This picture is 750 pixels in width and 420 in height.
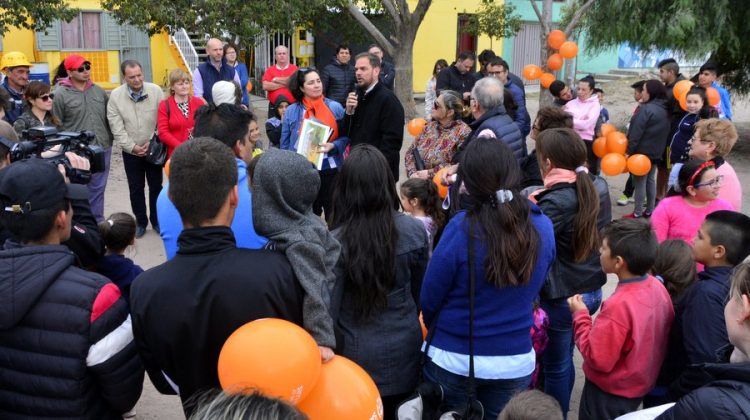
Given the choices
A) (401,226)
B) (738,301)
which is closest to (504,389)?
(401,226)

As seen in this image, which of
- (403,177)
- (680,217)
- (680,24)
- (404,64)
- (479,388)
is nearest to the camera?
(479,388)

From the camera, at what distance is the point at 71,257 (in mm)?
2359

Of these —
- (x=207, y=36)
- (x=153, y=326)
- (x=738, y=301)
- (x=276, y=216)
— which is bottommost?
(x=153, y=326)

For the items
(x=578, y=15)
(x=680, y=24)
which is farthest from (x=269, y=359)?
(x=578, y=15)

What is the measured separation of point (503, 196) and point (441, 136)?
8.67ft

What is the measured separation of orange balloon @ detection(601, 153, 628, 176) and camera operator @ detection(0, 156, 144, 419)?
258 inches

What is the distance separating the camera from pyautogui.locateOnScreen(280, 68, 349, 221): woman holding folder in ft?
19.1

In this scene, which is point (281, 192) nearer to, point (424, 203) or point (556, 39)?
point (424, 203)

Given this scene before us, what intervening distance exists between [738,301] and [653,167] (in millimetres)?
6734

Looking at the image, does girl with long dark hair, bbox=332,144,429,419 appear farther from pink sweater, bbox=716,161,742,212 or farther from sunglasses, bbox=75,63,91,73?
sunglasses, bbox=75,63,91,73

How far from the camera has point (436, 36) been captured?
22016mm

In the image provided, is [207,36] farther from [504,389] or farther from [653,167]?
[504,389]

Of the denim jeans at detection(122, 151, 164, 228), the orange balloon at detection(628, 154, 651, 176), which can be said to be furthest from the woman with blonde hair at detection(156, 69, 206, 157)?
the orange balloon at detection(628, 154, 651, 176)

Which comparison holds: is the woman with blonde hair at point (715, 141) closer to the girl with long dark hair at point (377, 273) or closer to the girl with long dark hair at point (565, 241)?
the girl with long dark hair at point (565, 241)
